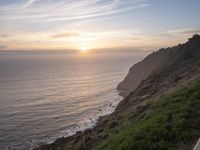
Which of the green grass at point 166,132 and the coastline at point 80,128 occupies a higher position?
the green grass at point 166,132

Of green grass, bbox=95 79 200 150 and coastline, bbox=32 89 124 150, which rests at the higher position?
green grass, bbox=95 79 200 150

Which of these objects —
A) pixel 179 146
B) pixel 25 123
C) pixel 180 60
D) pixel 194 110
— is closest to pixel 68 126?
pixel 25 123

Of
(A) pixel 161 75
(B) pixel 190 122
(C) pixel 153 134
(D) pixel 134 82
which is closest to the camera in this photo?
(C) pixel 153 134

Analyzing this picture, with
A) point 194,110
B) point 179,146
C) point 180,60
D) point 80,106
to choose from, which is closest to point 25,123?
point 80,106

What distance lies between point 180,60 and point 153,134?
50.3 meters

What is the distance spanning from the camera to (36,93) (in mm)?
92938

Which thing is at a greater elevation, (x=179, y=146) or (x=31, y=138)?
(x=179, y=146)

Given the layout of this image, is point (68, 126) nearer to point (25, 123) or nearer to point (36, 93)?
point (25, 123)

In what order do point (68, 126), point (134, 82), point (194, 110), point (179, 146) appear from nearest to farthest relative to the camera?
point (179, 146) < point (194, 110) < point (68, 126) < point (134, 82)

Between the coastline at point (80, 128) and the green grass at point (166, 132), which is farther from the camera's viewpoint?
the coastline at point (80, 128)

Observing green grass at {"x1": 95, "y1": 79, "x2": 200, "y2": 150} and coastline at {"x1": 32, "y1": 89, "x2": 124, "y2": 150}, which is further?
coastline at {"x1": 32, "y1": 89, "x2": 124, "y2": 150}

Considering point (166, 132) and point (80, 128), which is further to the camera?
point (80, 128)

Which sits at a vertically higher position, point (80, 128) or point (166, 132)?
point (166, 132)

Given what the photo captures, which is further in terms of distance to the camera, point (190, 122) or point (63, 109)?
point (63, 109)
